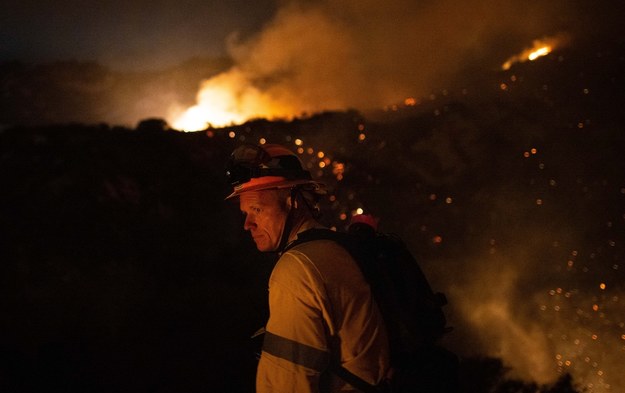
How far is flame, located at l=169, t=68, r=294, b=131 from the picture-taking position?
39.1 feet

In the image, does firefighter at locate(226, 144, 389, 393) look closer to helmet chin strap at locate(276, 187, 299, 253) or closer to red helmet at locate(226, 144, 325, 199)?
helmet chin strap at locate(276, 187, 299, 253)

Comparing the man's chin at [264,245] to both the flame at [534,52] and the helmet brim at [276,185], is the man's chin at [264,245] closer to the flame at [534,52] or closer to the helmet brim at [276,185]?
the helmet brim at [276,185]

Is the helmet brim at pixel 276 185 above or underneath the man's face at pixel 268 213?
above

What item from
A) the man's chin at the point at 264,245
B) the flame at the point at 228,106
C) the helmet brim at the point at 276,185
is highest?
the flame at the point at 228,106

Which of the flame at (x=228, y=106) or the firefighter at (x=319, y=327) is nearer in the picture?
the firefighter at (x=319, y=327)

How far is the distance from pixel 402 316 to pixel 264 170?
873 millimetres

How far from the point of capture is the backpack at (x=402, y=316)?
1756 mm

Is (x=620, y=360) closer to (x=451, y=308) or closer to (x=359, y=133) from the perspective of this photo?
(x=451, y=308)

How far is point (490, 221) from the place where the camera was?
8.41 meters

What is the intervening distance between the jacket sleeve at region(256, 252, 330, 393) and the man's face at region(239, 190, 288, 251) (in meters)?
0.32

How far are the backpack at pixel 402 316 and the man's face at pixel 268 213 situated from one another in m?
0.15

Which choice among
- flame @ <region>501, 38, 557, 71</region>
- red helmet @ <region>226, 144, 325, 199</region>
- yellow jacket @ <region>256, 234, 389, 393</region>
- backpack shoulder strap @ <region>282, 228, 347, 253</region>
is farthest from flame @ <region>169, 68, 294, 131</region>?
yellow jacket @ <region>256, 234, 389, 393</region>

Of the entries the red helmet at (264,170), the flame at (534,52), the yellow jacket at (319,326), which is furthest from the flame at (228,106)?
the yellow jacket at (319,326)

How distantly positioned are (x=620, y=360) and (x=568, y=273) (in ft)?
5.58
